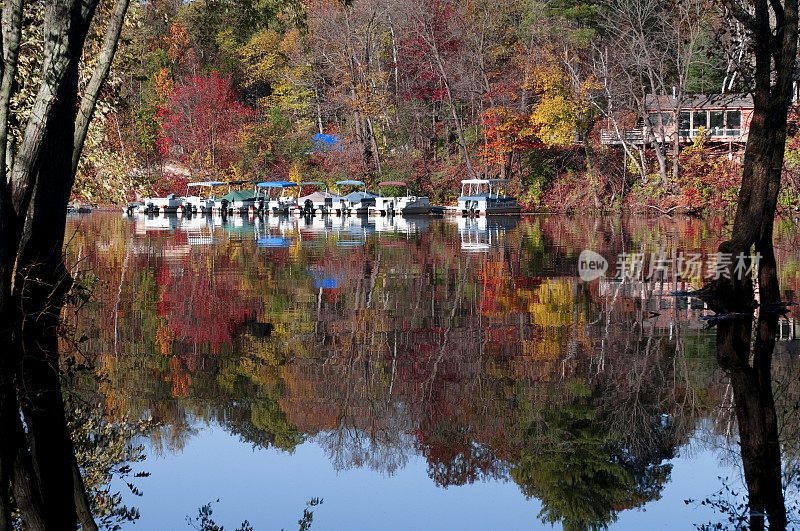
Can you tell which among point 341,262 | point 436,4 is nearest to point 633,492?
point 341,262

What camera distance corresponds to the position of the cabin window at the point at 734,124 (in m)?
56.4

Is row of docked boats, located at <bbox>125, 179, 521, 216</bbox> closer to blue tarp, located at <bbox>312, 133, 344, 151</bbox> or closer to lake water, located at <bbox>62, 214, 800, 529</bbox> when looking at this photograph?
blue tarp, located at <bbox>312, 133, 344, 151</bbox>

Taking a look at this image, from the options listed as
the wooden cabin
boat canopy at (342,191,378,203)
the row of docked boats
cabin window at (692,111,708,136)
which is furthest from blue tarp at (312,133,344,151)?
cabin window at (692,111,708,136)

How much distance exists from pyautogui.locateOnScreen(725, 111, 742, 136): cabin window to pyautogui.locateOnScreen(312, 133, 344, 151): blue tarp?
27.3m

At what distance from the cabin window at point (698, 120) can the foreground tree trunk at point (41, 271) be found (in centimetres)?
4929

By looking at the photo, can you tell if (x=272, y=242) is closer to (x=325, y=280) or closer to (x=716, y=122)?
(x=325, y=280)

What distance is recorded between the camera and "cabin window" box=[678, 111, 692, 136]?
56844 millimetres

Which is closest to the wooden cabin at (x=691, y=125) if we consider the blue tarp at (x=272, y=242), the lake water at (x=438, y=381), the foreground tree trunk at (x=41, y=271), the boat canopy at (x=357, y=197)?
the boat canopy at (x=357, y=197)

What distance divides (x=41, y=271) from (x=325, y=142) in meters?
60.3

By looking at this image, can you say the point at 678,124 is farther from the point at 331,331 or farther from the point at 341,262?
the point at 331,331

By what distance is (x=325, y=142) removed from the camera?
72000 mm

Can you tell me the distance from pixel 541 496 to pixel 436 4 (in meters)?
59.5

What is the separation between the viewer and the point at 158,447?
7.46 metres

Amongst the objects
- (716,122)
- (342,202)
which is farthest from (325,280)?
(716,122)
